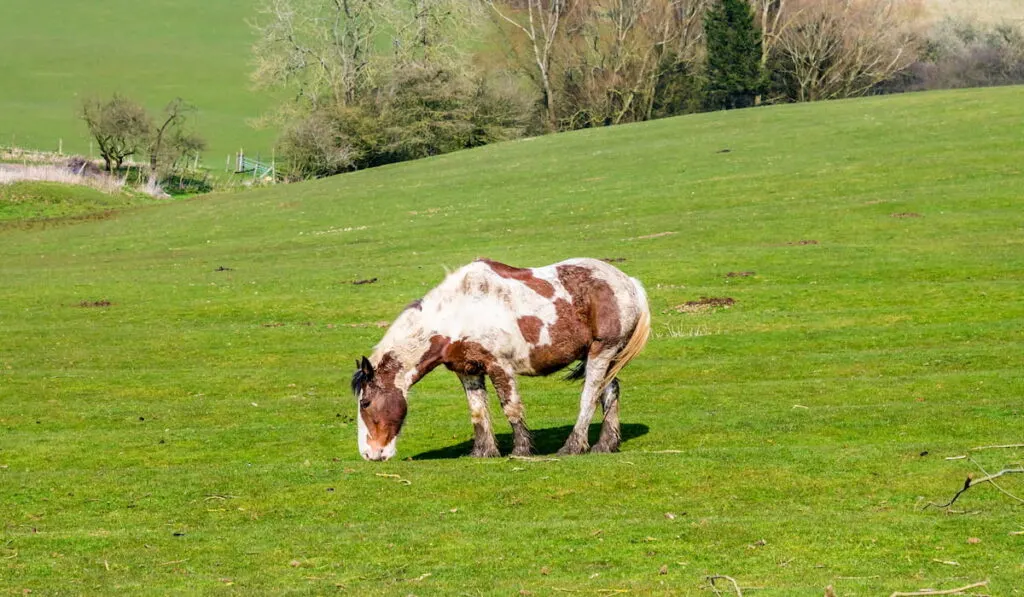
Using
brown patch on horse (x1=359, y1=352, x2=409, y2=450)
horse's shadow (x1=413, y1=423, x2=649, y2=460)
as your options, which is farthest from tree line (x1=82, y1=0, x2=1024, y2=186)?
brown patch on horse (x1=359, y1=352, x2=409, y2=450)

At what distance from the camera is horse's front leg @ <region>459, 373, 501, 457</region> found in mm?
16656

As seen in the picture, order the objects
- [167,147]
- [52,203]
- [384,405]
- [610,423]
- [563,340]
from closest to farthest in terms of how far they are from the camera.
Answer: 1. [384,405]
2. [563,340]
3. [610,423]
4. [52,203]
5. [167,147]

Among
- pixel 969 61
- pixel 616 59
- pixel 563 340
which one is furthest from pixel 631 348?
pixel 969 61

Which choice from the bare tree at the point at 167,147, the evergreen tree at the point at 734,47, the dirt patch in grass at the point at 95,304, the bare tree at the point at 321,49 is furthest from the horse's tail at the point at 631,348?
the evergreen tree at the point at 734,47

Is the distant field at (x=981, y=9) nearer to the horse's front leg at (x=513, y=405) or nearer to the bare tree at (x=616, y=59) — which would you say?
the bare tree at (x=616, y=59)

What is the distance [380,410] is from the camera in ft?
53.4

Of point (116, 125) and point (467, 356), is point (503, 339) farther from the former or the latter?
point (116, 125)

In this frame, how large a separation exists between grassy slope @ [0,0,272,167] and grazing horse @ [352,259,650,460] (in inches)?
3925

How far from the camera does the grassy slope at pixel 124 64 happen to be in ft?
400

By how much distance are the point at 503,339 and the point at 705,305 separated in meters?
17.2

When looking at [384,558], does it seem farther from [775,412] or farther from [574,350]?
[775,412]

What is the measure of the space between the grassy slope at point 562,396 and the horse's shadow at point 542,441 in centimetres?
12

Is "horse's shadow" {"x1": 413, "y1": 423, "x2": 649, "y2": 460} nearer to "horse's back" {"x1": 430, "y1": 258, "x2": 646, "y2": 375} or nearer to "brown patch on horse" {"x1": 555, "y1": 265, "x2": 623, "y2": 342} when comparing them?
"horse's back" {"x1": 430, "y1": 258, "x2": 646, "y2": 375}

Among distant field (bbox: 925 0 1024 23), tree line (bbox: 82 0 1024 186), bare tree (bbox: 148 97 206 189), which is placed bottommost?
bare tree (bbox: 148 97 206 189)
